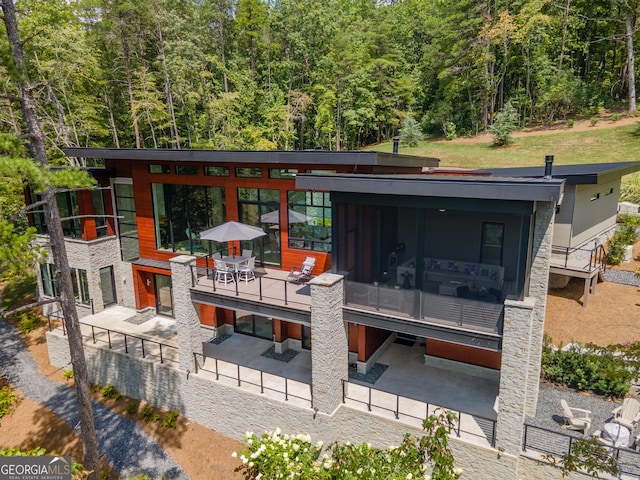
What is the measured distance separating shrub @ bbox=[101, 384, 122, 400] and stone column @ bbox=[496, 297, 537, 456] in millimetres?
13135

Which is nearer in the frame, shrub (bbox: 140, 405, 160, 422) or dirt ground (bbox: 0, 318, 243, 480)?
dirt ground (bbox: 0, 318, 243, 480)

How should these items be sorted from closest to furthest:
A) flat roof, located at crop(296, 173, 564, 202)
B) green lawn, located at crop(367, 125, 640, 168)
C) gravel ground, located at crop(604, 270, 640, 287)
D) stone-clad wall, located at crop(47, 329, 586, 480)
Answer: flat roof, located at crop(296, 173, 564, 202) < stone-clad wall, located at crop(47, 329, 586, 480) < gravel ground, located at crop(604, 270, 640, 287) < green lawn, located at crop(367, 125, 640, 168)

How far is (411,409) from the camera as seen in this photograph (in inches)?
435

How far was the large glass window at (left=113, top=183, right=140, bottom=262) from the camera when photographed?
17.4 m

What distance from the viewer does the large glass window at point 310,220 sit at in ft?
43.4

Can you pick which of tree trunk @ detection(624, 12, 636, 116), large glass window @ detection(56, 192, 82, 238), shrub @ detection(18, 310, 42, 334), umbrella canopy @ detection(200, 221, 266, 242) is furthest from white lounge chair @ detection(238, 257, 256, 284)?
tree trunk @ detection(624, 12, 636, 116)

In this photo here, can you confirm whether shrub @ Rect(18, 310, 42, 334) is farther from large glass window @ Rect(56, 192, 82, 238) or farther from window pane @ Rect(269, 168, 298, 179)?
window pane @ Rect(269, 168, 298, 179)

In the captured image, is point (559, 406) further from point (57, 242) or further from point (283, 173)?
point (57, 242)

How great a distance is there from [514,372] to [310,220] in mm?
7554

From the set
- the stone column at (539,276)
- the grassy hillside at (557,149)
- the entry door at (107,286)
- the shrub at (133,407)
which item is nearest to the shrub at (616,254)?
the stone column at (539,276)

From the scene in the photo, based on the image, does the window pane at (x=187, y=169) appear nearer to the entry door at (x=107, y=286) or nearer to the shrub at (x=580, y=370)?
the entry door at (x=107, y=286)

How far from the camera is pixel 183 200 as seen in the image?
1603 centimetres

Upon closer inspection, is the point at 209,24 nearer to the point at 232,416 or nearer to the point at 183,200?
the point at 183,200

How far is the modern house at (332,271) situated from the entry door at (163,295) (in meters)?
0.09
